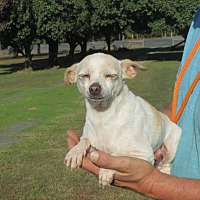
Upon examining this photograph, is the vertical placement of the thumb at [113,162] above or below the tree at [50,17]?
below

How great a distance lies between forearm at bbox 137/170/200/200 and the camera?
2125mm

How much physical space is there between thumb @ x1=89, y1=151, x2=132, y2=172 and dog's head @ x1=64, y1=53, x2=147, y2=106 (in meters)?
0.50

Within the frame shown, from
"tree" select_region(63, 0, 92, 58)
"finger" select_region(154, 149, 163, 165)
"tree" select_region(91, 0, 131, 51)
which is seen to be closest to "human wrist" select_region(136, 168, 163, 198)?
"finger" select_region(154, 149, 163, 165)

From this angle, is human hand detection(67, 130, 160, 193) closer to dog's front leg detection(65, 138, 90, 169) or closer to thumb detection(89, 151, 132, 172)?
thumb detection(89, 151, 132, 172)

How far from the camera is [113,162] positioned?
2.24 m

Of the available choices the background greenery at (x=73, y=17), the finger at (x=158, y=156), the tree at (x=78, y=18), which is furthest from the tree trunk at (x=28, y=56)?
the finger at (x=158, y=156)

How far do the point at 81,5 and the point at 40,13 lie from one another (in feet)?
8.99

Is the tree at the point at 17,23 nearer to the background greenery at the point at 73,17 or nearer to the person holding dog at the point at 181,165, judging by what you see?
the background greenery at the point at 73,17

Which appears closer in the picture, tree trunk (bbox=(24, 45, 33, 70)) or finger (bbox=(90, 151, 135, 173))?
finger (bbox=(90, 151, 135, 173))

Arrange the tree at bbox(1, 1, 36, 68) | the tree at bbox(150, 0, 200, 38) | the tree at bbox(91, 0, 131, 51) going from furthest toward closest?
the tree at bbox(91, 0, 131, 51) → the tree at bbox(150, 0, 200, 38) → the tree at bbox(1, 1, 36, 68)

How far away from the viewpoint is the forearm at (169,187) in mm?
2125

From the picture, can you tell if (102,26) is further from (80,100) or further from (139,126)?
(139,126)

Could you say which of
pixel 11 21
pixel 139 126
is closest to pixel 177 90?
pixel 139 126

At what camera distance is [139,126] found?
2.65 meters
